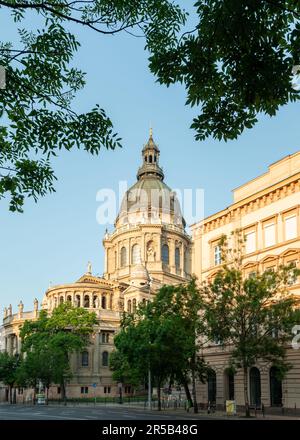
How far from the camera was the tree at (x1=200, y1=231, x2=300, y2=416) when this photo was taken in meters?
38.3

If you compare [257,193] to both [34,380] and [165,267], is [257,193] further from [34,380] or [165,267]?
[165,267]

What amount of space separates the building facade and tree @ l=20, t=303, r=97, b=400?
29315 mm

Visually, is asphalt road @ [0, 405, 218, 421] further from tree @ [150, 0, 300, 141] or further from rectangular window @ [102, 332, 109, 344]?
rectangular window @ [102, 332, 109, 344]

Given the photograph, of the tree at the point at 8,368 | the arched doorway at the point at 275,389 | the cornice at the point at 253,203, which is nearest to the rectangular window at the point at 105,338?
the tree at the point at 8,368

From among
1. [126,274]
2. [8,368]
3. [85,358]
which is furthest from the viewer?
[126,274]

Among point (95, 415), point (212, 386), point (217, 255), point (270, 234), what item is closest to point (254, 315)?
point (270, 234)

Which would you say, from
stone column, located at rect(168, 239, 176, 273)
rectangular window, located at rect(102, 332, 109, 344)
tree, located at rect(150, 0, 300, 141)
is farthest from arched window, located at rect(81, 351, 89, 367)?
tree, located at rect(150, 0, 300, 141)

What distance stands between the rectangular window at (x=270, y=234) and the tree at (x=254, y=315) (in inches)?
200

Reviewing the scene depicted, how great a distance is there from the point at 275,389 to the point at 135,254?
75.5m

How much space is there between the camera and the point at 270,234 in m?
45.5

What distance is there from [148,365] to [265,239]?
15.2 m

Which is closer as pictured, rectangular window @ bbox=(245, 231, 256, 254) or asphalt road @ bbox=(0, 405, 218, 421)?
asphalt road @ bbox=(0, 405, 218, 421)

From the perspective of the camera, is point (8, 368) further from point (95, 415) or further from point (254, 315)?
point (254, 315)

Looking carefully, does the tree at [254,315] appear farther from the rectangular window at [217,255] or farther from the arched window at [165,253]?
the arched window at [165,253]
